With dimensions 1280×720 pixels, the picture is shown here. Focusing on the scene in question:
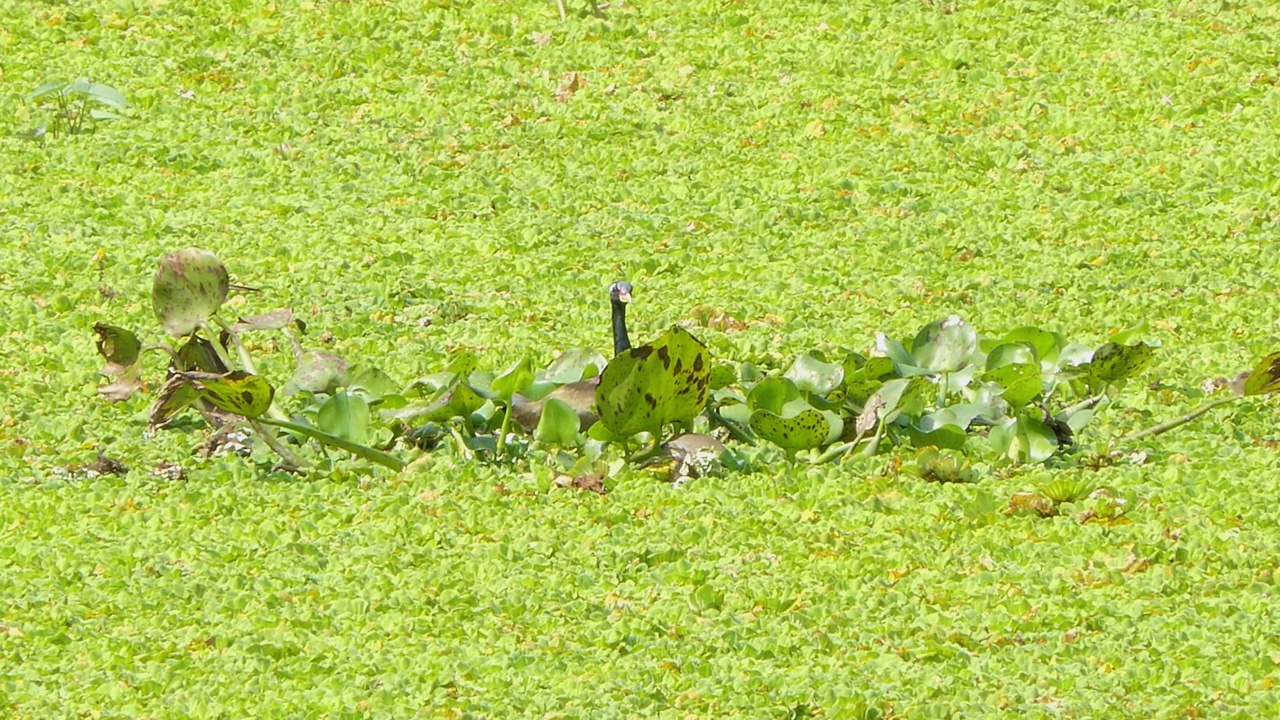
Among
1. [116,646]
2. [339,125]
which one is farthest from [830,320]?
[116,646]

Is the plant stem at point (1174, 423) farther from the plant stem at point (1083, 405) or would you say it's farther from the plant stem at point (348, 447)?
the plant stem at point (348, 447)

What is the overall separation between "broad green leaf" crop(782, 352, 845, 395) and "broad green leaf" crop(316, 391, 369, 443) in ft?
3.31

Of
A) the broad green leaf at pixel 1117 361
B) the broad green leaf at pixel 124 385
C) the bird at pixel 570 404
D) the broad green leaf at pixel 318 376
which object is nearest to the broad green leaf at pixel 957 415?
the broad green leaf at pixel 1117 361

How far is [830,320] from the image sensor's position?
5535 mm

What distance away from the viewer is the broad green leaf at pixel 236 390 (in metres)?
3.93

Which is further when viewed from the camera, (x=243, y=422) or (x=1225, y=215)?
(x=1225, y=215)

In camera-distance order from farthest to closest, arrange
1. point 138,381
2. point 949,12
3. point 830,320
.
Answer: point 949,12 → point 830,320 → point 138,381

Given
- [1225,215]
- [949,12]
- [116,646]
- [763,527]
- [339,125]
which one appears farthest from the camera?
[949,12]

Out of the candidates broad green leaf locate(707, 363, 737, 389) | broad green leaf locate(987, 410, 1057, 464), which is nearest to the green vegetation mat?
broad green leaf locate(987, 410, 1057, 464)

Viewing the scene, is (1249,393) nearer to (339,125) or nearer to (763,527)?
(763,527)

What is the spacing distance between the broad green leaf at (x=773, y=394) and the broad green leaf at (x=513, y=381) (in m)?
0.53

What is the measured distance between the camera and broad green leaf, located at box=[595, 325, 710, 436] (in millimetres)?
4066

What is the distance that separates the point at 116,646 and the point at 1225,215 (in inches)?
167

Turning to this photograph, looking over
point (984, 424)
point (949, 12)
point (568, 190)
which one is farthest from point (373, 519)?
point (949, 12)
